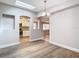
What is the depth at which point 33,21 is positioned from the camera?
7.34m

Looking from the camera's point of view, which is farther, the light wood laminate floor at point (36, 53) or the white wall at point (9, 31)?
the white wall at point (9, 31)

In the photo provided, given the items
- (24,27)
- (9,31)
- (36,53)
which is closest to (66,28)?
(36,53)

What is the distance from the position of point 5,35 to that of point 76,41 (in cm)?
419

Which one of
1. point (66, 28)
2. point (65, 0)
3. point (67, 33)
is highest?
point (65, 0)

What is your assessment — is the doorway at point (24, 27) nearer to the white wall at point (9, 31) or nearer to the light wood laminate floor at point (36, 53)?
the white wall at point (9, 31)

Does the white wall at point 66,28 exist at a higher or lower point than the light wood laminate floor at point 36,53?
higher

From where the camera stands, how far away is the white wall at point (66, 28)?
14.3 ft

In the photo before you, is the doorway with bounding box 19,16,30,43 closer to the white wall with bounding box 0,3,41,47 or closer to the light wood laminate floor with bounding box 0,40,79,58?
the white wall with bounding box 0,3,41,47

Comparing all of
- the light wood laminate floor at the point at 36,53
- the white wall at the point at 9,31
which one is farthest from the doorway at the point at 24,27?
the light wood laminate floor at the point at 36,53

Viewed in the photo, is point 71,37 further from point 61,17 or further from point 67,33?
point 61,17

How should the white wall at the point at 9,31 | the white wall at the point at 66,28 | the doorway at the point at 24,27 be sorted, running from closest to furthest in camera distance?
the white wall at the point at 66,28 < the white wall at the point at 9,31 < the doorway at the point at 24,27

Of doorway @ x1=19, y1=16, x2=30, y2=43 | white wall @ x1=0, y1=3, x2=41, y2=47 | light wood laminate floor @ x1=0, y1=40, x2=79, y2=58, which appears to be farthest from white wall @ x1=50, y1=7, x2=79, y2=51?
doorway @ x1=19, y1=16, x2=30, y2=43

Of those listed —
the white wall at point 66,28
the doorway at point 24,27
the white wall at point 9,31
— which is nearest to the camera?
the white wall at point 66,28

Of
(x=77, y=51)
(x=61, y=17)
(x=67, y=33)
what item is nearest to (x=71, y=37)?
(x=67, y=33)
